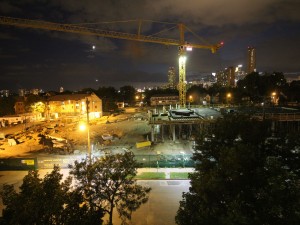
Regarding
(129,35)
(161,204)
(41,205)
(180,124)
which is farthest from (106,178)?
(129,35)

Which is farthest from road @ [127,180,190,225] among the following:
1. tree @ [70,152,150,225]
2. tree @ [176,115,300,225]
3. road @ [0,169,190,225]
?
tree @ [176,115,300,225]

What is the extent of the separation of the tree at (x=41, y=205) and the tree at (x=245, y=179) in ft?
15.6

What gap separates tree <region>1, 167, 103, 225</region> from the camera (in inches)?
310

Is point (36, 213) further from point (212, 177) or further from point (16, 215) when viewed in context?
point (212, 177)

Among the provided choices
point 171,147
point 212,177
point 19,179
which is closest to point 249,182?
point 212,177

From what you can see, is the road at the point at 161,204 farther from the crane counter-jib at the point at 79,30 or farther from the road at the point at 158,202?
the crane counter-jib at the point at 79,30

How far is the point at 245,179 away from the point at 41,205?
770 cm

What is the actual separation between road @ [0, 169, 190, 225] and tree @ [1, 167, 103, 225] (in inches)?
268

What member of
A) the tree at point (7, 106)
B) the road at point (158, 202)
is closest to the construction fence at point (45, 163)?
the road at point (158, 202)

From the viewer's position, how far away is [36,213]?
25.7 ft

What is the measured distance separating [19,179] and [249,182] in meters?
21.2

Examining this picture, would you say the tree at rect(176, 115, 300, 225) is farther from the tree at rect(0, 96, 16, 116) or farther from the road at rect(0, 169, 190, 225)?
the tree at rect(0, 96, 16, 116)

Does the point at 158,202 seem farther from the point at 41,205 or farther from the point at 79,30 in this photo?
the point at 79,30

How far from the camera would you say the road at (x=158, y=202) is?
1501 centimetres
